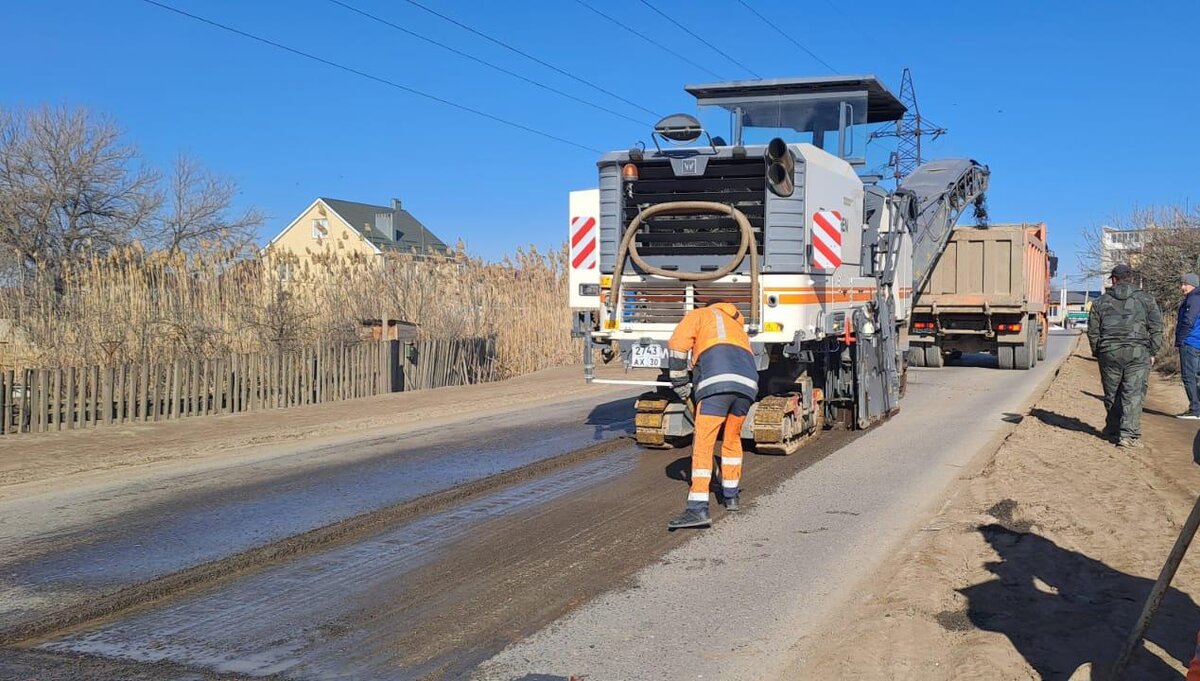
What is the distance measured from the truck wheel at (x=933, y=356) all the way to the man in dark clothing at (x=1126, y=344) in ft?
37.6

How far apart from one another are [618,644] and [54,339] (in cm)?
1327

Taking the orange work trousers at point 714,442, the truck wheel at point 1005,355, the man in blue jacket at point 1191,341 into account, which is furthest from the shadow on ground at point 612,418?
the truck wheel at point 1005,355

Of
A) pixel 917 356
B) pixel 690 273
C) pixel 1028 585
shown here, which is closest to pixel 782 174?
pixel 690 273

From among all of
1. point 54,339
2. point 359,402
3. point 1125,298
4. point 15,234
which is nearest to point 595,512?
point 1125,298

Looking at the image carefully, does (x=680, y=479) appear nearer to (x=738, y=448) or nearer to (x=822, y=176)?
(x=738, y=448)

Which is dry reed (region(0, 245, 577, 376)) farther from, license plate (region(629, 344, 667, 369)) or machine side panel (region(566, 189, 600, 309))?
license plate (region(629, 344, 667, 369))

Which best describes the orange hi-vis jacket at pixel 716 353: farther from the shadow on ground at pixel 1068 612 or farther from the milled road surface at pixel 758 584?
the shadow on ground at pixel 1068 612

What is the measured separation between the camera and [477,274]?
76.4 feet

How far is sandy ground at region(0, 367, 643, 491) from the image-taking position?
10.3 meters

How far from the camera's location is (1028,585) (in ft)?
19.0

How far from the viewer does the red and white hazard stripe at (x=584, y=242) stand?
10.7m

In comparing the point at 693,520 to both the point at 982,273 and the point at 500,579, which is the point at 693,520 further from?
the point at 982,273

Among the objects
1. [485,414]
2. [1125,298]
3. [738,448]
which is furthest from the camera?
[485,414]

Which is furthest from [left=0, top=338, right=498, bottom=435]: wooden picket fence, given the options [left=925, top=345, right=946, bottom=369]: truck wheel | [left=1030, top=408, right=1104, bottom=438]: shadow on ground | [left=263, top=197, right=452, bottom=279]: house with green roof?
[left=263, top=197, right=452, bottom=279]: house with green roof
